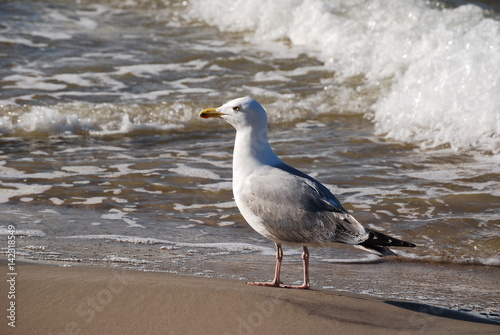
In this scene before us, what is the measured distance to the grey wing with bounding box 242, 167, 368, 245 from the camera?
404 centimetres

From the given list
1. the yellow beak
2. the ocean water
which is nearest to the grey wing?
the ocean water

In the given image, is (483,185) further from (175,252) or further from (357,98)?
(357,98)

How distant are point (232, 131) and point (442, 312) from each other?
4.87 m

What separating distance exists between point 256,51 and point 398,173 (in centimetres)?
578

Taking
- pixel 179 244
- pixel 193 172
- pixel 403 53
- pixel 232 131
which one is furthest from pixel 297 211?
pixel 403 53

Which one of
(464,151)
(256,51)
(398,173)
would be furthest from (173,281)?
(256,51)

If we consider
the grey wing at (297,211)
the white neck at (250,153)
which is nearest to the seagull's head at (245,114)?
the white neck at (250,153)

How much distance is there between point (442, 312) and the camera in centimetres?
393

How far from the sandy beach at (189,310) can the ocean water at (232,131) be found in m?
0.43

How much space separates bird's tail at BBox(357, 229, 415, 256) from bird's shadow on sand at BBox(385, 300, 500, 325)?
0.31m

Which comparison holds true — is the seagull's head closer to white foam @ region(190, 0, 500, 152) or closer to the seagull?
the seagull

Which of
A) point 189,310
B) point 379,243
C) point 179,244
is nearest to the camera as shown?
point 189,310

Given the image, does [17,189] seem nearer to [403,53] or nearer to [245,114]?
[245,114]

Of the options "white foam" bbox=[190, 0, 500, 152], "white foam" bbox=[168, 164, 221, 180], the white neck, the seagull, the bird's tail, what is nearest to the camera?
the bird's tail
